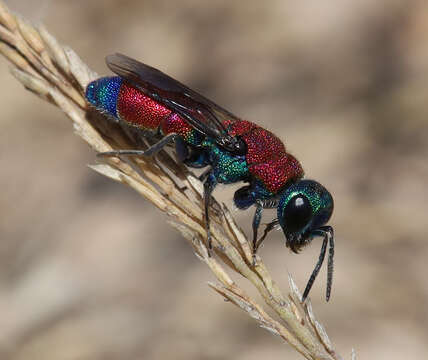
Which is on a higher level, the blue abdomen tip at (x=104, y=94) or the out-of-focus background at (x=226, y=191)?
the out-of-focus background at (x=226, y=191)

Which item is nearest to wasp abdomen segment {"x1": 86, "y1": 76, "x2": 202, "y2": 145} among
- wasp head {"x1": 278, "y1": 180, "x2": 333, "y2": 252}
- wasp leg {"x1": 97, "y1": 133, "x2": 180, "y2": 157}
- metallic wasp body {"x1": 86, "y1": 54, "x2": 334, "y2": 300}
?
metallic wasp body {"x1": 86, "y1": 54, "x2": 334, "y2": 300}

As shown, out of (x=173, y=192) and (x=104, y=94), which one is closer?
(x=173, y=192)

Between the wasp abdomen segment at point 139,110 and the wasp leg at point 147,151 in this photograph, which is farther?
the wasp abdomen segment at point 139,110

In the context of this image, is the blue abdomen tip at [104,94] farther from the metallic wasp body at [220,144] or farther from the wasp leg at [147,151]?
the wasp leg at [147,151]

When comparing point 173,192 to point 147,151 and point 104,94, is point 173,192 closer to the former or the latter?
point 147,151

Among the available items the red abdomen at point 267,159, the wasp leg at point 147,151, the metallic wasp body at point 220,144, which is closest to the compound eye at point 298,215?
the metallic wasp body at point 220,144

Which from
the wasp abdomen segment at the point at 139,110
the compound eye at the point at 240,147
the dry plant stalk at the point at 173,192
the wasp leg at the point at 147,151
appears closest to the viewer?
the dry plant stalk at the point at 173,192

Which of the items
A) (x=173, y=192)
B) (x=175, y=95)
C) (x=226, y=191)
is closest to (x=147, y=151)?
(x=173, y=192)
